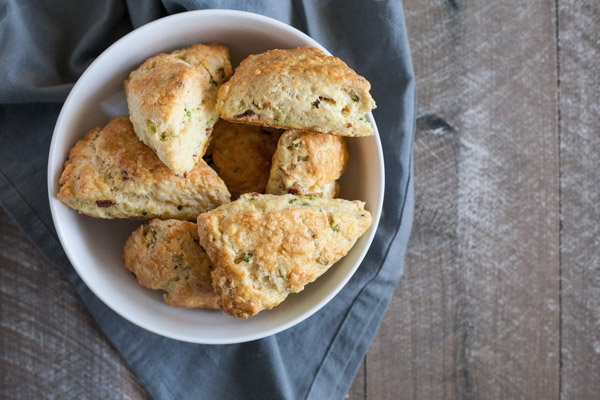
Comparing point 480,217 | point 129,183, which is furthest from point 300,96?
point 480,217

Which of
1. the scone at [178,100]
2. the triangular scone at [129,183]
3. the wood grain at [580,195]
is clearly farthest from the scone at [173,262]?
the wood grain at [580,195]

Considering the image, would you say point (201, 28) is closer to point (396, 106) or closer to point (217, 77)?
point (217, 77)

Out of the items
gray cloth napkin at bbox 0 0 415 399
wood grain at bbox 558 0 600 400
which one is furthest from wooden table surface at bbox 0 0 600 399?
gray cloth napkin at bbox 0 0 415 399

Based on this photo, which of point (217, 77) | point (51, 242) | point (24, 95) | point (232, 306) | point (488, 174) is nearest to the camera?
point (232, 306)

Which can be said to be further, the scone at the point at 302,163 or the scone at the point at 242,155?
the scone at the point at 242,155

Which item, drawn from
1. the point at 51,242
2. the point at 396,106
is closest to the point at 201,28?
the point at 396,106

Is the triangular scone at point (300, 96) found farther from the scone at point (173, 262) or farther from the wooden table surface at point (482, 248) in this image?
the wooden table surface at point (482, 248)

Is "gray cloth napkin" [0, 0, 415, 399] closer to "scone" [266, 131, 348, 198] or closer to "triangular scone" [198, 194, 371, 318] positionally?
"scone" [266, 131, 348, 198]
